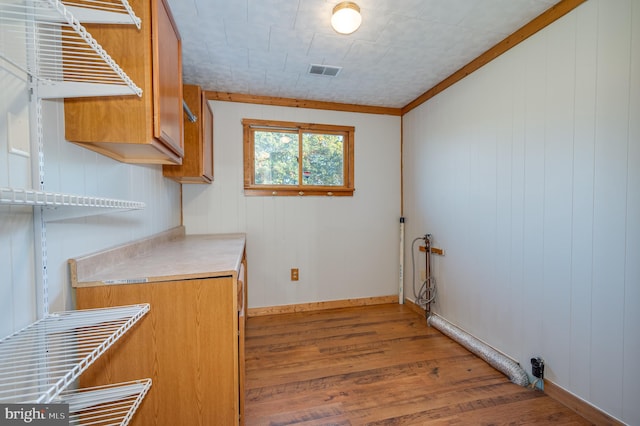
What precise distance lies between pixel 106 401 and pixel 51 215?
713 mm

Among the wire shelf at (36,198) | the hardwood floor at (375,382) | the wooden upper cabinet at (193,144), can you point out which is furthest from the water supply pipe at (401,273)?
the wire shelf at (36,198)

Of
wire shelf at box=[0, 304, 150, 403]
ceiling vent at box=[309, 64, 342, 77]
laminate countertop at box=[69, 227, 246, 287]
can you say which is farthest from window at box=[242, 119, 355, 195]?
wire shelf at box=[0, 304, 150, 403]

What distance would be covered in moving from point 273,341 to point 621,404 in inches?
87.4

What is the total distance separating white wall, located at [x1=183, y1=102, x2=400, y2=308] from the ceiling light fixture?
1.50 meters

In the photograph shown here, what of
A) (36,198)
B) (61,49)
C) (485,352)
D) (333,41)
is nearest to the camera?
(36,198)

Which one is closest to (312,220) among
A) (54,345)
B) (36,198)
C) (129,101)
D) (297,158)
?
(297,158)

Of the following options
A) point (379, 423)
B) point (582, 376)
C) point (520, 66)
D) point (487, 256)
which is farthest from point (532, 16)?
point (379, 423)

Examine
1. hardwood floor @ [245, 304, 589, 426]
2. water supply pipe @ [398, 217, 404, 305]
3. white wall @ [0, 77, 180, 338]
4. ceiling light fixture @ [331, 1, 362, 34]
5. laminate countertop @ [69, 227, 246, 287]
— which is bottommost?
hardwood floor @ [245, 304, 589, 426]

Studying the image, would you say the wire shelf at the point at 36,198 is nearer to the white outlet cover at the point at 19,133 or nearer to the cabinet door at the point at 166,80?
the white outlet cover at the point at 19,133

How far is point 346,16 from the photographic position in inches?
63.4

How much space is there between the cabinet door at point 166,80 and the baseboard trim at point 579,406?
8.57 feet

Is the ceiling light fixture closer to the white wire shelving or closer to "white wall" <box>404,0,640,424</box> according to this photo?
the white wire shelving

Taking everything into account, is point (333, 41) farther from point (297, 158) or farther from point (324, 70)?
point (297, 158)

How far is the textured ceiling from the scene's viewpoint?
1667 millimetres
